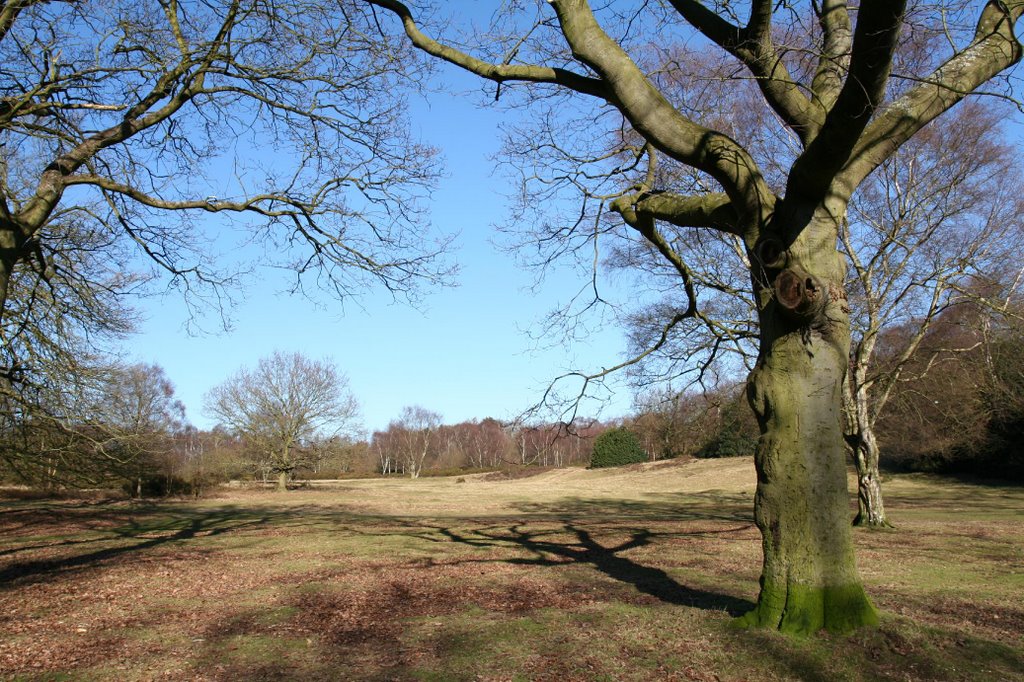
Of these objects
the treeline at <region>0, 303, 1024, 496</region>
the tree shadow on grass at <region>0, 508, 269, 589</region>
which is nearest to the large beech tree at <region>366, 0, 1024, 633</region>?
the treeline at <region>0, 303, 1024, 496</region>

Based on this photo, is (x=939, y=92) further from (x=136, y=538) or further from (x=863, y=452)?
(x=136, y=538)

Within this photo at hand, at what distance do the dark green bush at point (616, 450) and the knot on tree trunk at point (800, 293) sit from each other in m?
48.8

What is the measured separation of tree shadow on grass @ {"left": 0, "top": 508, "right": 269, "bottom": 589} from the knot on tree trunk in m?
10.4

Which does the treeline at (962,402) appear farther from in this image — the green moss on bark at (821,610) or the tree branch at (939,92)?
the green moss on bark at (821,610)

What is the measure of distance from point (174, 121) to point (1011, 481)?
37.0m

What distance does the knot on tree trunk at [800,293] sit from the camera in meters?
5.24

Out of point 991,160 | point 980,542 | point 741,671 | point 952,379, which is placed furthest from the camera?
point 952,379

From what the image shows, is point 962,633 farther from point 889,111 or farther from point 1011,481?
point 1011,481

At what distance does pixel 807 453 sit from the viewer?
17.7 ft

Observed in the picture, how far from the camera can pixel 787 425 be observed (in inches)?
216

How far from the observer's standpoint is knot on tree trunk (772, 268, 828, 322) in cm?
524

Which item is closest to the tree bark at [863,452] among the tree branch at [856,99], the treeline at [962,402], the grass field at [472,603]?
the grass field at [472,603]

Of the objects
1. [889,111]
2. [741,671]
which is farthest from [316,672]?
[889,111]

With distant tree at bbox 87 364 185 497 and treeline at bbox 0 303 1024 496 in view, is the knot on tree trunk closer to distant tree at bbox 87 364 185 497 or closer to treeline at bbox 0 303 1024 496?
treeline at bbox 0 303 1024 496
